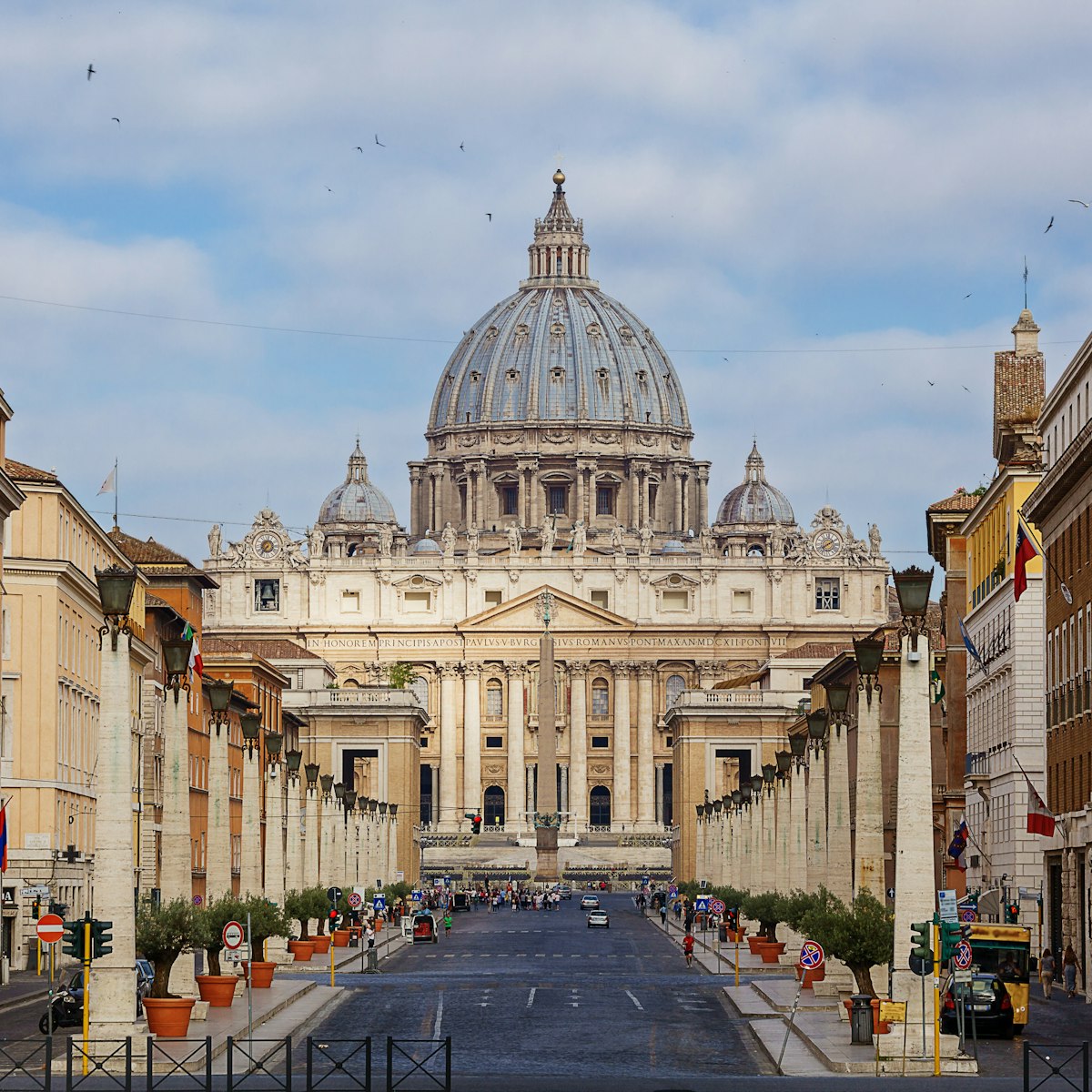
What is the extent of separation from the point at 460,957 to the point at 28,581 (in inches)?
654

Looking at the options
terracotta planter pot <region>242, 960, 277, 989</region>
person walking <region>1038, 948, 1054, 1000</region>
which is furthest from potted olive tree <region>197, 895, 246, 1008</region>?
person walking <region>1038, 948, 1054, 1000</region>

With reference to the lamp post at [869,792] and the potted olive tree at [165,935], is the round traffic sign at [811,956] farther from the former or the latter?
the potted olive tree at [165,935]

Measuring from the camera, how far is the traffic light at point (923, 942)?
33.9 metres

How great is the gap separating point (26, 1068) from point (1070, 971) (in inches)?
1036

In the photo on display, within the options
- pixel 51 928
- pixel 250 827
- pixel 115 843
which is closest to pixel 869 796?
pixel 115 843

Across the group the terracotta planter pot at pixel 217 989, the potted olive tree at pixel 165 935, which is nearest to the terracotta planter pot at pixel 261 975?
the terracotta planter pot at pixel 217 989

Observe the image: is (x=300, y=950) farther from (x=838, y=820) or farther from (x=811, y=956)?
(x=811, y=956)

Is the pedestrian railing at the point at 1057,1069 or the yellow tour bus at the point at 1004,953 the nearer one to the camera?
the pedestrian railing at the point at 1057,1069

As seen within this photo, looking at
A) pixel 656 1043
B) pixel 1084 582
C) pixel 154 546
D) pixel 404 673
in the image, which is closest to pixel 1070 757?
pixel 1084 582

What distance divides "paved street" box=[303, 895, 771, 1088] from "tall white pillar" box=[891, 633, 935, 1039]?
7.71ft

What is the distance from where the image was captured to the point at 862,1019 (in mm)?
38219

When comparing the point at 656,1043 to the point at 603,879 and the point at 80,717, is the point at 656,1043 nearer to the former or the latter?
the point at 80,717

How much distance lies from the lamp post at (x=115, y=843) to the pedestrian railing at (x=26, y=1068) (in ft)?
3.81

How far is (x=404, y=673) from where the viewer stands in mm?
197750
